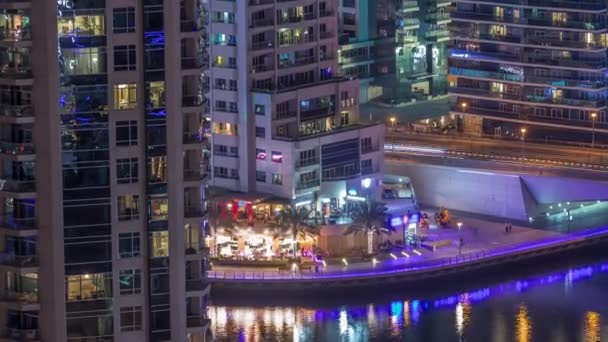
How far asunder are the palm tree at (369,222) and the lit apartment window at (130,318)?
31.0 metres

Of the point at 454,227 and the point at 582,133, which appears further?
the point at 582,133

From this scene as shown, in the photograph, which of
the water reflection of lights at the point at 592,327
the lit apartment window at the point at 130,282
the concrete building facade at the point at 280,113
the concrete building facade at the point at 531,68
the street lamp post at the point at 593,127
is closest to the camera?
the lit apartment window at the point at 130,282

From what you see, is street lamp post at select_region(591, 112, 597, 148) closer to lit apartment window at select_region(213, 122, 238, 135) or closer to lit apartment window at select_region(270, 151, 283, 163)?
lit apartment window at select_region(270, 151, 283, 163)

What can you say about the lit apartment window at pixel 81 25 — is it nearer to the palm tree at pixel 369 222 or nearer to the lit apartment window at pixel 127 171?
the lit apartment window at pixel 127 171

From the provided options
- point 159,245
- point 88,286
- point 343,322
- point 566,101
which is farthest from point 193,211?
point 566,101

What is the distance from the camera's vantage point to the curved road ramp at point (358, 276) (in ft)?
176

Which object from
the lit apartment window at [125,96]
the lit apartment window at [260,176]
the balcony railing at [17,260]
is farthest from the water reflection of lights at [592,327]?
the balcony railing at [17,260]

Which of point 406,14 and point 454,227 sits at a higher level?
point 406,14

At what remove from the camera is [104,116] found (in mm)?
25078

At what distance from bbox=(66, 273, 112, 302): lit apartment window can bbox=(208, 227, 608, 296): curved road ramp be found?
92.9 ft

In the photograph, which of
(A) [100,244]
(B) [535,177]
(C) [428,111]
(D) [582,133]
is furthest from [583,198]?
(A) [100,244]

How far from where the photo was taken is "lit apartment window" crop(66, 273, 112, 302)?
24.8 m

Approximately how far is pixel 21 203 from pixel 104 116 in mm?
1548

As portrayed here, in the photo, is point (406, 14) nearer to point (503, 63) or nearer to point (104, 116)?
point (503, 63)
